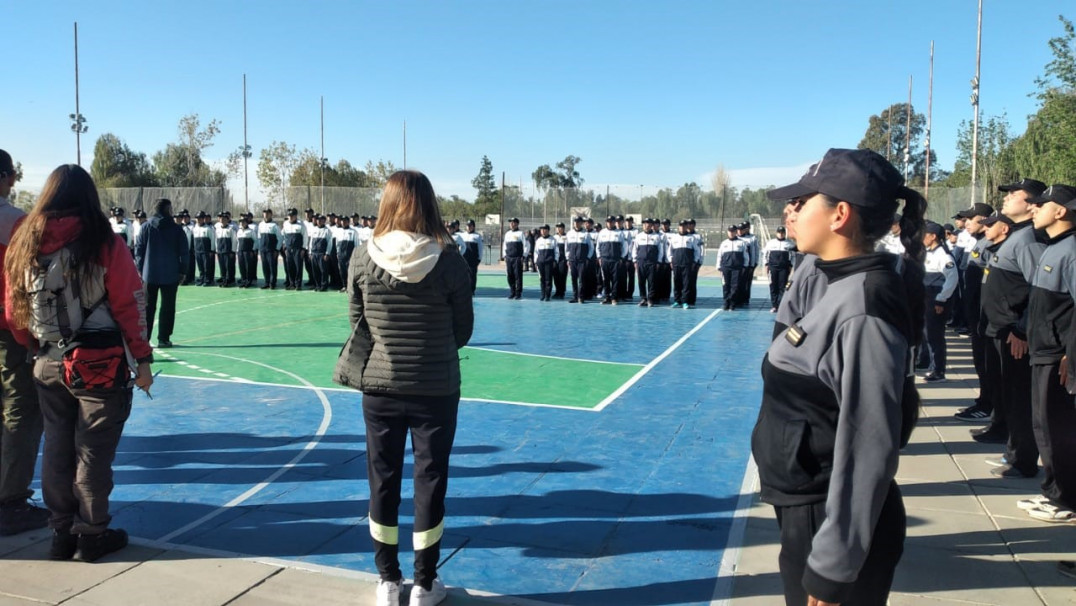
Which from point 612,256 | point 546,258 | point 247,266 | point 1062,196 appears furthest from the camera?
point 247,266

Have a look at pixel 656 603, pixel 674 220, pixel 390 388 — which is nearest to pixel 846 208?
pixel 390 388

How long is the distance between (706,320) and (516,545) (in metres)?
11.7

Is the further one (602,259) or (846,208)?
(602,259)

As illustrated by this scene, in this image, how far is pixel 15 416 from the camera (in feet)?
14.1

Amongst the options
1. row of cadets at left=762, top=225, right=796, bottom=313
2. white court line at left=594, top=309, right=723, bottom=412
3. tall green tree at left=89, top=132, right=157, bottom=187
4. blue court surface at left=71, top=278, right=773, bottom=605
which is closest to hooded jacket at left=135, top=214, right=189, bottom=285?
blue court surface at left=71, top=278, right=773, bottom=605

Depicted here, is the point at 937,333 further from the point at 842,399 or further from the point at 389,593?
the point at 842,399

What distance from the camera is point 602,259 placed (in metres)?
18.6

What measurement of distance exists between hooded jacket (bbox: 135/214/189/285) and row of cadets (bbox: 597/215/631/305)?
33.5 ft

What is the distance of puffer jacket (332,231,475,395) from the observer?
3.34m

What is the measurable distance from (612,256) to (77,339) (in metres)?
15.2

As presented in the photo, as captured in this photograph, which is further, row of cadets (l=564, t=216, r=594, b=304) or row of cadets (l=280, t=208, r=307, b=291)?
row of cadets (l=280, t=208, r=307, b=291)

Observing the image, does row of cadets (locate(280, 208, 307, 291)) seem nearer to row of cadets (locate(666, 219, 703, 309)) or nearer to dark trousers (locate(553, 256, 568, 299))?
dark trousers (locate(553, 256, 568, 299))

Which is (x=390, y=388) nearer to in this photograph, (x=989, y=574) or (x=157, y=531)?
(x=157, y=531)

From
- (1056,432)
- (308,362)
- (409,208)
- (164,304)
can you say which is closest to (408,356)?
(409,208)
